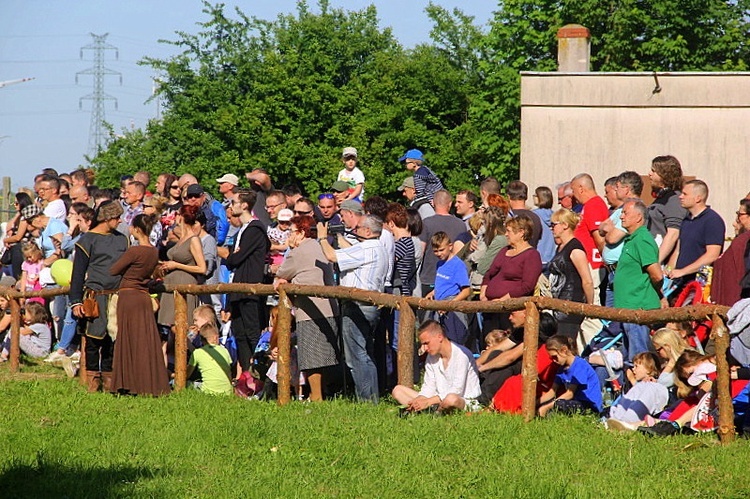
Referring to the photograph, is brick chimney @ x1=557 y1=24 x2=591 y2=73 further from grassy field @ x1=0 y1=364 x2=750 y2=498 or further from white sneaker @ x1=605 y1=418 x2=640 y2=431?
white sneaker @ x1=605 y1=418 x2=640 y2=431

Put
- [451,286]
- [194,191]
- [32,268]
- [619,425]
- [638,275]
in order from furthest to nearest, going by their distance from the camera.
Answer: [32,268]
[194,191]
[451,286]
[638,275]
[619,425]

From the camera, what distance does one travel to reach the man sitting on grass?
1055cm

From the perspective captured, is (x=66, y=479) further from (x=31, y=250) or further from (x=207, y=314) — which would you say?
(x=31, y=250)

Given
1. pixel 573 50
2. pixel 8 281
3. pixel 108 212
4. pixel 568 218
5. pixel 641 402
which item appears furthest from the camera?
pixel 573 50

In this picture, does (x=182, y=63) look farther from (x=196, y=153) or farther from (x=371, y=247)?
(x=371, y=247)

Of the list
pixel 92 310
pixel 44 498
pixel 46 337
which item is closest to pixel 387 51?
pixel 46 337

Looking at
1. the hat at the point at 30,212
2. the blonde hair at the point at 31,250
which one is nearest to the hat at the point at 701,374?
the blonde hair at the point at 31,250

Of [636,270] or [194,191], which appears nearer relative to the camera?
[636,270]

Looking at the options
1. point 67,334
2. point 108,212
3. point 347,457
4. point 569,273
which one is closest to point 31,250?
point 67,334

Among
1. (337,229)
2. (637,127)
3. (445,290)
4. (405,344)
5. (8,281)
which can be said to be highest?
(637,127)

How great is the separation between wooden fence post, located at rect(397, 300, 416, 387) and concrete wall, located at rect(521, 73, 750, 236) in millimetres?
9829

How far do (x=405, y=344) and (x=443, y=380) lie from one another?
559 mm

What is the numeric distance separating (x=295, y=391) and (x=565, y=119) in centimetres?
1049

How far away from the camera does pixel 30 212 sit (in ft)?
59.7
